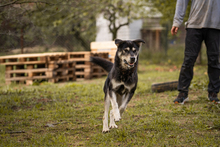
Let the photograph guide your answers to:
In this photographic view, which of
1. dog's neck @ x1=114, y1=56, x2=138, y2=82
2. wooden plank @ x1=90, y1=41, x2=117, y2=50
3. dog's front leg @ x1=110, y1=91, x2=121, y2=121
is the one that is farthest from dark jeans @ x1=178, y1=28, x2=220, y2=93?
wooden plank @ x1=90, y1=41, x2=117, y2=50

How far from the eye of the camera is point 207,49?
496 cm

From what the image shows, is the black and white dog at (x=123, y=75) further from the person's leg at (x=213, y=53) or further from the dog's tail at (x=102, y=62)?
the person's leg at (x=213, y=53)

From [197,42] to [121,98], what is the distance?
6.82 feet

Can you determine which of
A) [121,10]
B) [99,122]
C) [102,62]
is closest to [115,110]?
[99,122]

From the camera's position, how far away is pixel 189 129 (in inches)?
140

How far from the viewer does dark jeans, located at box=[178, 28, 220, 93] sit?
4836 millimetres

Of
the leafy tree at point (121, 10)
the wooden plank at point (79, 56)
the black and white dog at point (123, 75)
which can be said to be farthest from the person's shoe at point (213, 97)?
the leafy tree at point (121, 10)

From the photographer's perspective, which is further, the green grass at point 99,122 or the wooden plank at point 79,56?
the wooden plank at point 79,56

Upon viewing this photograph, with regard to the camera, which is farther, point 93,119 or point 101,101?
point 101,101

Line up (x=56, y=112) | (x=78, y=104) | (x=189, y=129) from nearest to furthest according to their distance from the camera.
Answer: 1. (x=189, y=129)
2. (x=56, y=112)
3. (x=78, y=104)

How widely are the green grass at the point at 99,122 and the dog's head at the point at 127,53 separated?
97cm

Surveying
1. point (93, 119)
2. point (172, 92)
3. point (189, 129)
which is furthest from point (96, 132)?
point (172, 92)

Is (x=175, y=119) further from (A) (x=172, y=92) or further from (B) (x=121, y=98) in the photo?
(A) (x=172, y=92)

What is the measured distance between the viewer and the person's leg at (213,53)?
4820 millimetres
